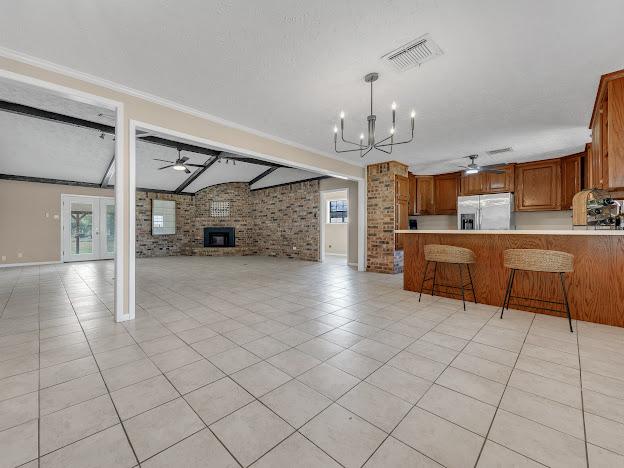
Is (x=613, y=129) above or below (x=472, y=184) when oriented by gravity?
below

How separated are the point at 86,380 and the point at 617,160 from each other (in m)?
4.93

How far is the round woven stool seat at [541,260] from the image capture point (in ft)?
8.82

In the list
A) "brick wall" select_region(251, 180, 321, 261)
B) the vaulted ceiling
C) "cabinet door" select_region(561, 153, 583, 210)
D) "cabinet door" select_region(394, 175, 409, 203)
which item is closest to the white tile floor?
the vaulted ceiling

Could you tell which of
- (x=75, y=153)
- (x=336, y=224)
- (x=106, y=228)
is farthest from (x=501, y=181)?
(x=106, y=228)

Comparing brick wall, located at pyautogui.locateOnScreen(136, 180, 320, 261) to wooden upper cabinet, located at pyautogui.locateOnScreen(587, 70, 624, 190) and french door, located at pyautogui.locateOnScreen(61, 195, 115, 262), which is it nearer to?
french door, located at pyautogui.locateOnScreen(61, 195, 115, 262)

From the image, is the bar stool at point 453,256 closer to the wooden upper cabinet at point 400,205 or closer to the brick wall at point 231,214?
the wooden upper cabinet at point 400,205

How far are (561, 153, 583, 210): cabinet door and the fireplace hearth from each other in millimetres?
9559

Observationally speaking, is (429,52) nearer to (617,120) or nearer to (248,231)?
(617,120)

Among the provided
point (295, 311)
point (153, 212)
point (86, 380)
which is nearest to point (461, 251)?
point (295, 311)

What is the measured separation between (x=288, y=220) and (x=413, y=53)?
708cm

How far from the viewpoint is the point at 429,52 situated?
2.34 metres

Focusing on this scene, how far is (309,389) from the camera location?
5.51 feet

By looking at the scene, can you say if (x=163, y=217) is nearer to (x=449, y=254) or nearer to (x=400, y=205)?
(x=400, y=205)

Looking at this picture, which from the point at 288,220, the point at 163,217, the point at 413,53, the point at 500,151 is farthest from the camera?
the point at 163,217
